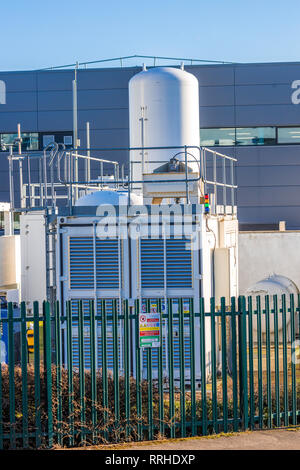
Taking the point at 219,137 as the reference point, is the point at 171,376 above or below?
below

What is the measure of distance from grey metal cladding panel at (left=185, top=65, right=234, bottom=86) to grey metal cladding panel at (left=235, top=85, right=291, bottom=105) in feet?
2.74

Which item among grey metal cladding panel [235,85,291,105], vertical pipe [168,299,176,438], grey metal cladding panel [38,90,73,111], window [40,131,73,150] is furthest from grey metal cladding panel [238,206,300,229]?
vertical pipe [168,299,176,438]

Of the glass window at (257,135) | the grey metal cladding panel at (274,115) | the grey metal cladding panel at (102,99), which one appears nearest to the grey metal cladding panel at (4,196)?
the grey metal cladding panel at (102,99)

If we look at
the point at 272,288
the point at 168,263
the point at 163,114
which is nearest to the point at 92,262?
the point at 168,263

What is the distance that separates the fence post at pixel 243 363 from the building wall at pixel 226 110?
23114 mm

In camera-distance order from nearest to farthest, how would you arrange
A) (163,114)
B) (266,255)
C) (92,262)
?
(92,262), (163,114), (266,255)

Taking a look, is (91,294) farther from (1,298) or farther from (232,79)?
(232,79)

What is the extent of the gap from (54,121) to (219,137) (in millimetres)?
7595

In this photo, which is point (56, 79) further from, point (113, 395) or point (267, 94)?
point (113, 395)

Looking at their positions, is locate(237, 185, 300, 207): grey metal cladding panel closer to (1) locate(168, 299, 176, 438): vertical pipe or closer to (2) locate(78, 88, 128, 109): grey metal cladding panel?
(2) locate(78, 88, 128, 109): grey metal cladding panel

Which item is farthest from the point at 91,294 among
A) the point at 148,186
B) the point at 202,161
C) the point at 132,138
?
the point at 132,138

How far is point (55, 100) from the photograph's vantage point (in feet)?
103

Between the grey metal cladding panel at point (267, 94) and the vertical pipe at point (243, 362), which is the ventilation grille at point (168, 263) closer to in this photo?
the vertical pipe at point (243, 362)

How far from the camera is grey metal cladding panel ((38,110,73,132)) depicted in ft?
104
